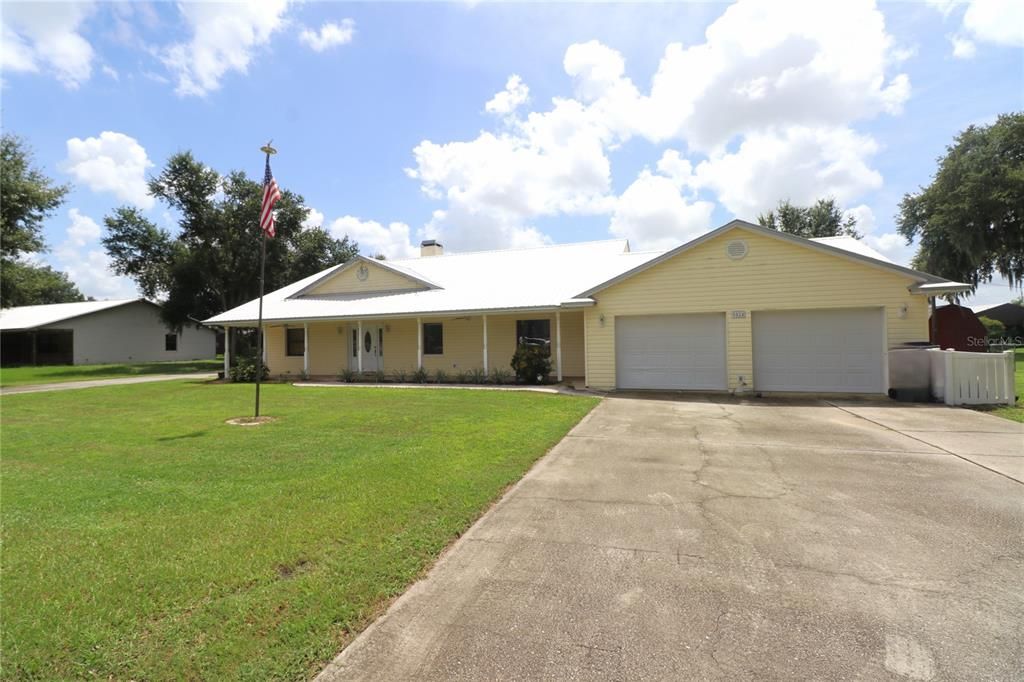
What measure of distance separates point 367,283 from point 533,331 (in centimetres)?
760

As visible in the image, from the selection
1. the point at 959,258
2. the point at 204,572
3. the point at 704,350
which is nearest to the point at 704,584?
the point at 204,572

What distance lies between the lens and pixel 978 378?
10375 mm

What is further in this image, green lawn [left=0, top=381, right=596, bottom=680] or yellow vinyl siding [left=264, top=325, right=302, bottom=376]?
yellow vinyl siding [left=264, top=325, right=302, bottom=376]

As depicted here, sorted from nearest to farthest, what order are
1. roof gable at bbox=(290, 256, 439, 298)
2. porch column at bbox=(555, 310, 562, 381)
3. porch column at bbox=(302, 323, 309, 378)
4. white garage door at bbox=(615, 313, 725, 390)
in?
1. white garage door at bbox=(615, 313, 725, 390)
2. porch column at bbox=(555, 310, 562, 381)
3. porch column at bbox=(302, 323, 309, 378)
4. roof gable at bbox=(290, 256, 439, 298)

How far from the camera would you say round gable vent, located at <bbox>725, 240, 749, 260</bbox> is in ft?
42.4

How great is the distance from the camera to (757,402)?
11609 millimetres

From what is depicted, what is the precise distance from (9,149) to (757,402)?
115 ft

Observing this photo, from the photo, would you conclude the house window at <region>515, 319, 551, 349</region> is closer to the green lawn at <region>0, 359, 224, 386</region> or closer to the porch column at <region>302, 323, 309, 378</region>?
the porch column at <region>302, 323, 309, 378</region>

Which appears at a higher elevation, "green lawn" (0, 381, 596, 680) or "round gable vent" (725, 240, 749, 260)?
"round gable vent" (725, 240, 749, 260)

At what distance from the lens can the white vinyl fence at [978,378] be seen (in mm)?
10164

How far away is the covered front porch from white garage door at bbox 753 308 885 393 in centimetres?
586

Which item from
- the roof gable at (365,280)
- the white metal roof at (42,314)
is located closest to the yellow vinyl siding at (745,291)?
the roof gable at (365,280)

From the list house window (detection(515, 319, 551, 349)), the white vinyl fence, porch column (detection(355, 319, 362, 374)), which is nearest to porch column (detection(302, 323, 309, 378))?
porch column (detection(355, 319, 362, 374))

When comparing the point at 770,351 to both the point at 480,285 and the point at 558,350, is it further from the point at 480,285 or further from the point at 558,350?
the point at 480,285
